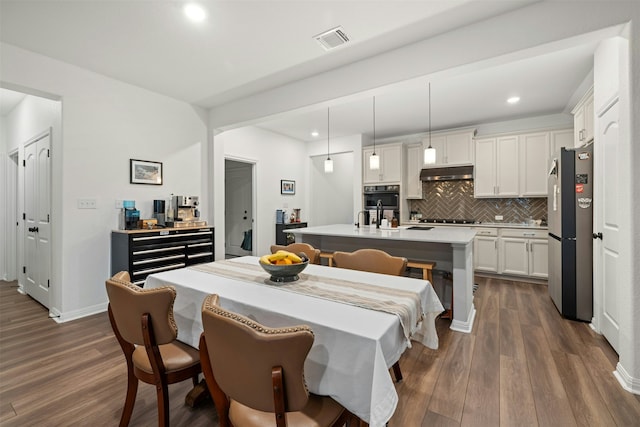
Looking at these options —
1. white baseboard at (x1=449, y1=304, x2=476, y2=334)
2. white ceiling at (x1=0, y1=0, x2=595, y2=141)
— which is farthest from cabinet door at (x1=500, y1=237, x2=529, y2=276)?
white baseboard at (x1=449, y1=304, x2=476, y2=334)

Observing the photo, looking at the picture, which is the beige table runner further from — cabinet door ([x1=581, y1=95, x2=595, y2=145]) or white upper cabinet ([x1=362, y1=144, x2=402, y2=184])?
white upper cabinet ([x1=362, y1=144, x2=402, y2=184])

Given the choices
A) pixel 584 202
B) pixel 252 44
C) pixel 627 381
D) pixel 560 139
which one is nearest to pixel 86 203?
pixel 252 44

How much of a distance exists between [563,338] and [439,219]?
3169 mm

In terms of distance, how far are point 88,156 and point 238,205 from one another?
140 inches

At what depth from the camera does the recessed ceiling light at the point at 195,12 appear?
218cm

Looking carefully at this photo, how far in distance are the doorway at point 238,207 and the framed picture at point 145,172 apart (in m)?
2.47

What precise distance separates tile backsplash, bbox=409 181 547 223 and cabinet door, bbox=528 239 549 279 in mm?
684

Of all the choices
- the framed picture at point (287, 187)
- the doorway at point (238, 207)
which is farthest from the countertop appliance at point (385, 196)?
the doorway at point (238, 207)

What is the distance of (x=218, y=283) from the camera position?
167cm

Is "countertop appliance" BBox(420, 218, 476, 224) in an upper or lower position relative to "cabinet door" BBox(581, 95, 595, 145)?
lower

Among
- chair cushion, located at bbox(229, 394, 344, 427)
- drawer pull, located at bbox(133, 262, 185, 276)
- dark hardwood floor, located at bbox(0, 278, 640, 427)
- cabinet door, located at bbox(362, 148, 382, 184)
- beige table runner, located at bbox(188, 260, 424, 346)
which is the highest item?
cabinet door, located at bbox(362, 148, 382, 184)

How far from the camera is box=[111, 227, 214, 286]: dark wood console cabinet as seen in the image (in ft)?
10.3

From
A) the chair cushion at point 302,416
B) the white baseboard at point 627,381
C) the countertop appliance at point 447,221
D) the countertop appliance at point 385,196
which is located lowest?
the white baseboard at point 627,381

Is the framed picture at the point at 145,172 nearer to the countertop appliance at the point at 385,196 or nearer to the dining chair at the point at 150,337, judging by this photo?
the dining chair at the point at 150,337
